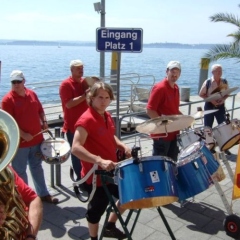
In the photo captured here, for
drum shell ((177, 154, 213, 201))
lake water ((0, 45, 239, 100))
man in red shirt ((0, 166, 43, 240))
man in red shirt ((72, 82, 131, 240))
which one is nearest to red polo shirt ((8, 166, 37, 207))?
man in red shirt ((0, 166, 43, 240))

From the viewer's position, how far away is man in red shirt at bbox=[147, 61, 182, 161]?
4.54 meters

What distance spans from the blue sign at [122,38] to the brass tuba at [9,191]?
3.14 meters

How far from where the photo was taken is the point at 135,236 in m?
3.82

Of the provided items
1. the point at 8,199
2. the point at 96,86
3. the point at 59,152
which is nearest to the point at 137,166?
the point at 96,86

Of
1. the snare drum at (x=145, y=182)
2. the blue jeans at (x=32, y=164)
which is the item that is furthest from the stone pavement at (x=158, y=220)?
the snare drum at (x=145, y=182)

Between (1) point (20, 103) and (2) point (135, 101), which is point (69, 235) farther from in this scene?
(2) point (135, 101)

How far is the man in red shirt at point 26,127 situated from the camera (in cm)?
425

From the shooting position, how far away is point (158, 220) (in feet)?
13.7

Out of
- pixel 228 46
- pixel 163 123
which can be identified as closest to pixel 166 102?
pixel 163 123

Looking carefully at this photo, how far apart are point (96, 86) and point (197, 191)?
4.13 feet

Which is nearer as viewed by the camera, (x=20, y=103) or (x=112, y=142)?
(x=112, y=142)

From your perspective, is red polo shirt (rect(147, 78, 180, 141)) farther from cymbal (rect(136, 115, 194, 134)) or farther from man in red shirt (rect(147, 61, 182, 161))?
cymbal (rect(136, 115, 194, 134))

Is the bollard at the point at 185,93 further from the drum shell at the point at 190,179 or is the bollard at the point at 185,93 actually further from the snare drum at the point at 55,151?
the drum shell at the point at 190,179

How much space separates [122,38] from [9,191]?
325 centimetres
